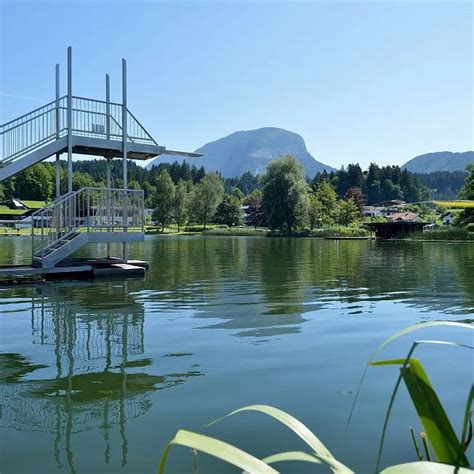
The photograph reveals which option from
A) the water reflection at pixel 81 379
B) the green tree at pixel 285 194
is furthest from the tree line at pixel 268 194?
the water reflection at pixel 81 379

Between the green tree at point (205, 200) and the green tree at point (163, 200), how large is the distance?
3.65 meters

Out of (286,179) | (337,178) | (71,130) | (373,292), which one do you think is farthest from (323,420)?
(337,178)

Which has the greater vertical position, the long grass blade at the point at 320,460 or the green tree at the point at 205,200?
the green tree at the point at 205,200

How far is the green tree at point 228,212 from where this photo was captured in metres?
90.1

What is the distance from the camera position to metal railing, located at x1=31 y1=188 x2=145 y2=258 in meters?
14.2

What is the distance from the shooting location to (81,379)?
4801mm

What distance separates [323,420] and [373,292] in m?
8.15

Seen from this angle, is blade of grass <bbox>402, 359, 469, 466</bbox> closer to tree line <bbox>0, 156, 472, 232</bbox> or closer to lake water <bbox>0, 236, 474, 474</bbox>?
lake water <bbox>0, 236, 474, 474</bbox>

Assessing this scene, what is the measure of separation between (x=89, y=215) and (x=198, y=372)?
34.6 ft

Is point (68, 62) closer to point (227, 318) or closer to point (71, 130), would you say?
point (71, 130)

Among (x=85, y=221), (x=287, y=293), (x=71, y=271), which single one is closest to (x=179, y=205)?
(x=85, y=221)

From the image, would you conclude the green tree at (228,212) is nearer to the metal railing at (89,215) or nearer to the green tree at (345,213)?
the green tree at (345,213)

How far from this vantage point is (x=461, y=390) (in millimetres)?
4457

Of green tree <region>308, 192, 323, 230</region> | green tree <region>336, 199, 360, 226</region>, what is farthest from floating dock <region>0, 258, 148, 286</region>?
green tree <region>336, 199, 360, 226</region>
